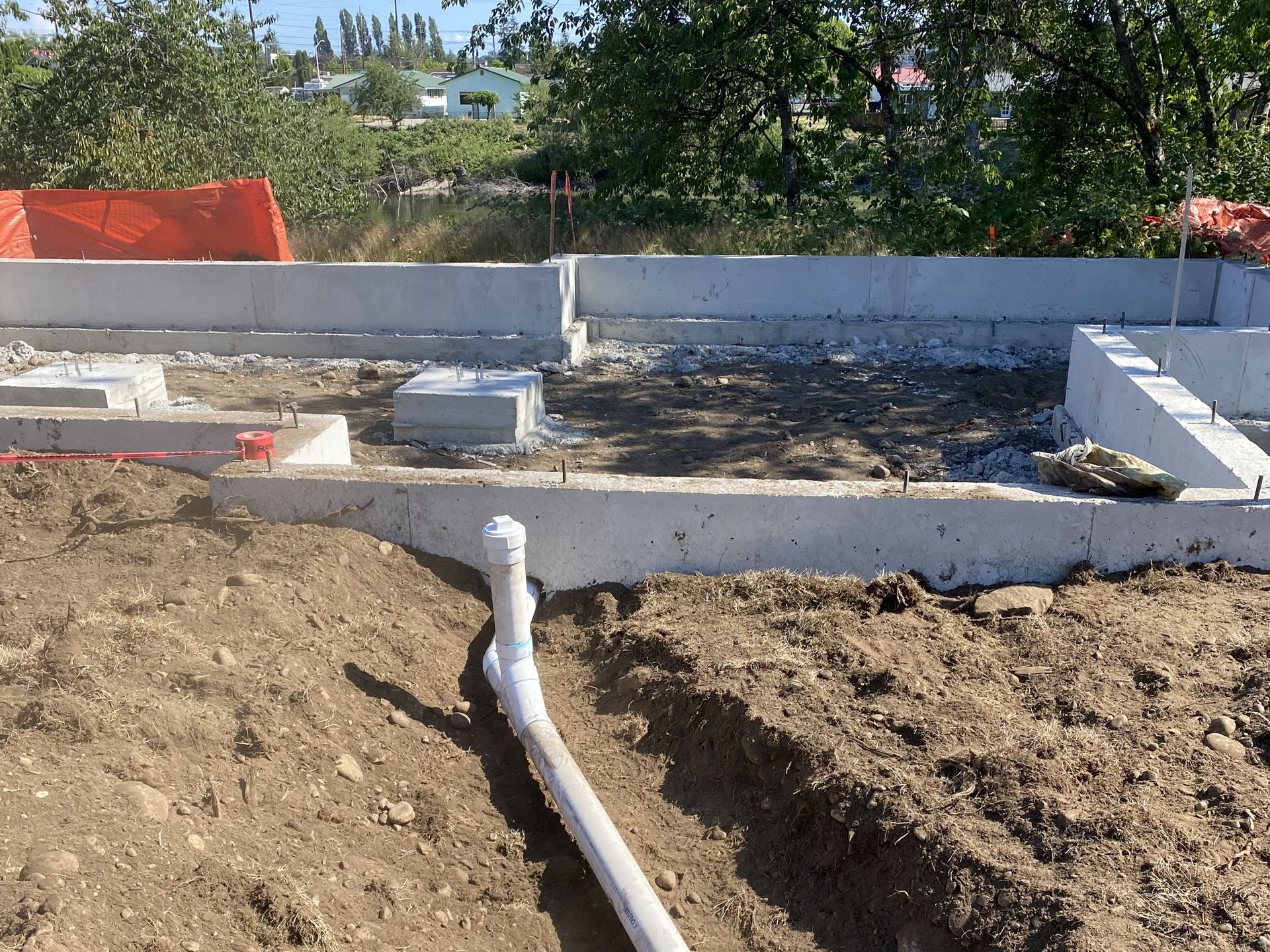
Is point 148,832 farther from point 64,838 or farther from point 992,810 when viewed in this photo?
point 992,810

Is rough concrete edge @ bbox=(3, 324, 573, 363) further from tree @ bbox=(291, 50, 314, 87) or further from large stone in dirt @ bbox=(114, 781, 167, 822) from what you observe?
tree @ bbox=(291, 50, 314, 87)

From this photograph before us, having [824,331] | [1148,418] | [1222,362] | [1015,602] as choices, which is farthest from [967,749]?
[824,331]

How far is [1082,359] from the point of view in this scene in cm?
820

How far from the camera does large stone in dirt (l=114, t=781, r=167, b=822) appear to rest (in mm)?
3256

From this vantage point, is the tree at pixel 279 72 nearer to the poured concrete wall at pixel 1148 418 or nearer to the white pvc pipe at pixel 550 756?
the poured concrete wall at pixel 1148 418

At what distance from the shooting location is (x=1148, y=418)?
6637 mm

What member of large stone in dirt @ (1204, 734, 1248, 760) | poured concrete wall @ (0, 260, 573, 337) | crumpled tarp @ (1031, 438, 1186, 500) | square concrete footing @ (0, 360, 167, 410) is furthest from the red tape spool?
poured concrete wall @ (0, 260, 573, 337)

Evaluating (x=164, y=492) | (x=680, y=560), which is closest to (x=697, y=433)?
(x=680, y=560)

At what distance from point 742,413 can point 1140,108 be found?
894 centimetres

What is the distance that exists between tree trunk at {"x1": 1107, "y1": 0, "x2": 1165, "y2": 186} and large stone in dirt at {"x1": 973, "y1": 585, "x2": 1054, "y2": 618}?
1147 cm

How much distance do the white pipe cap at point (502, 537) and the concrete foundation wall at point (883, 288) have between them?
26.8 feet

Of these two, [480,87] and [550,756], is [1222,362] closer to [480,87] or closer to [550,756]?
[550,756]

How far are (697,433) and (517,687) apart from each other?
5014mm

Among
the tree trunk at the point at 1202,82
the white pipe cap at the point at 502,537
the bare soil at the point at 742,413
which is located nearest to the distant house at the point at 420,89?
the tree trunk at the point at 1202,82
